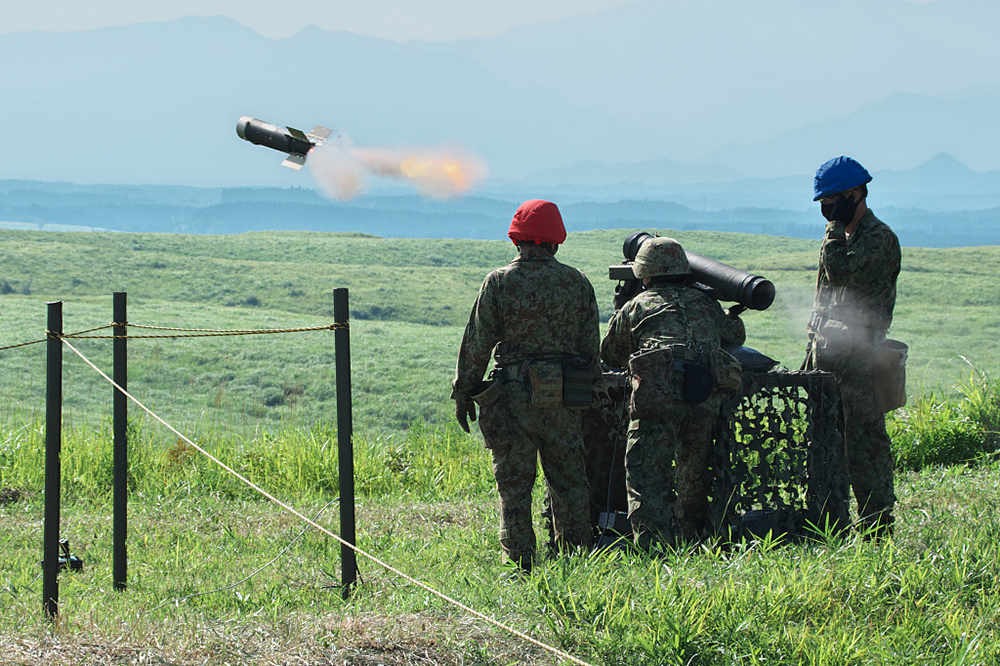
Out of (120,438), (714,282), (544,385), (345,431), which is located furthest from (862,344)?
(120,438)

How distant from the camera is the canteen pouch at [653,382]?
5016 millimetres

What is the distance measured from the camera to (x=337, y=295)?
4.68 m

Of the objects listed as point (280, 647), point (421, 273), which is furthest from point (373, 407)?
point (421, 273)

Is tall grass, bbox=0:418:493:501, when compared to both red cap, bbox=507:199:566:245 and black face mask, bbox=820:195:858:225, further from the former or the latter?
black face mask, bbox=820:195:858:225

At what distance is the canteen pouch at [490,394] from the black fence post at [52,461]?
7.18 ft

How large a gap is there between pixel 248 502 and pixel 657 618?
4.69m

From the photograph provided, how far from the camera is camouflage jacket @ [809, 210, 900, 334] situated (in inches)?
222

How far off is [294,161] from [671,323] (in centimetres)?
469

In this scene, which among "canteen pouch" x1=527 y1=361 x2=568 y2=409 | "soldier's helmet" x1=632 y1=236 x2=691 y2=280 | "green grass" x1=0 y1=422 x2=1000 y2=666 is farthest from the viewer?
"soldier's helmet" x1=632 y1=236 x2=691 y2=280

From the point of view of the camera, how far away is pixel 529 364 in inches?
200

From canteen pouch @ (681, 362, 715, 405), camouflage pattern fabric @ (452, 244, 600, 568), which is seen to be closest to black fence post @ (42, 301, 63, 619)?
camouflage pattern fabric @ (452, 244, 600, 568)


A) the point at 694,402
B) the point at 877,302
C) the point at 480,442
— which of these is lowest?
the point at 480,442

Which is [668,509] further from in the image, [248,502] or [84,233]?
[84,233]

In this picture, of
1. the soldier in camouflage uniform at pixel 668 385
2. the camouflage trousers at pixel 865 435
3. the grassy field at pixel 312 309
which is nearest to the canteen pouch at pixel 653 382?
the soldier in camouflage uniform at pixel 668 385
